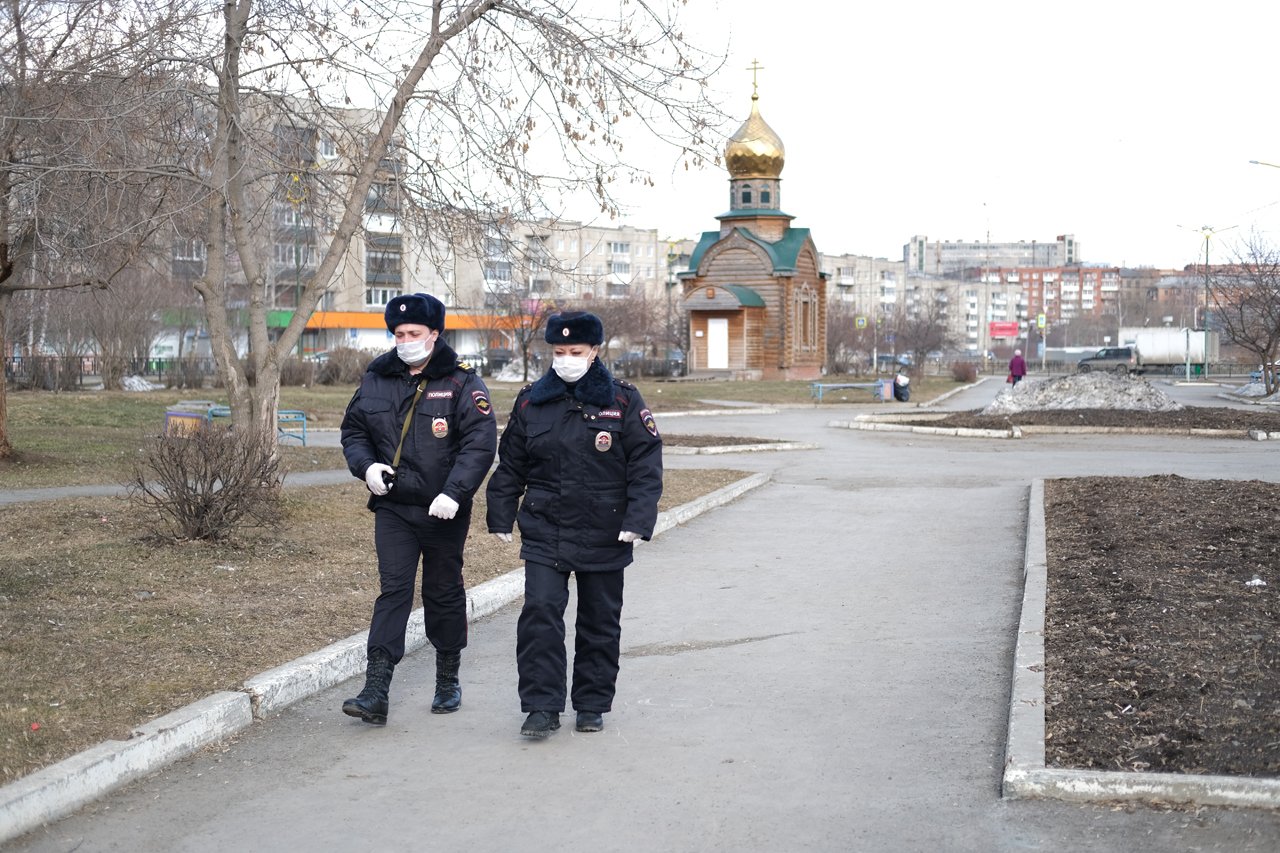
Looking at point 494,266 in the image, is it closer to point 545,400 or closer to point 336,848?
point 545,400

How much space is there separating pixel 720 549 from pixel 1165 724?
19.8 feet

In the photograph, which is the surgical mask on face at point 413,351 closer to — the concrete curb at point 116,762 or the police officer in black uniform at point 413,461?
the police officer in black uniform at point 413,461

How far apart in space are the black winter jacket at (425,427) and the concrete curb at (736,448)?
47.9 feet

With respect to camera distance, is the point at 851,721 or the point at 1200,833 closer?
the point at 1200,833

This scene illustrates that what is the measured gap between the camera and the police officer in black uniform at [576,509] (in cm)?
576

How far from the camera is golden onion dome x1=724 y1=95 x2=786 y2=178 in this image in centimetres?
6153

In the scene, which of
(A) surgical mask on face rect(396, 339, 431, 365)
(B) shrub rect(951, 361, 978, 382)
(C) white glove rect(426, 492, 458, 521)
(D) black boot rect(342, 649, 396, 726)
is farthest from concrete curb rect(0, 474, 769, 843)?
(B) shrub rect(951, 361, 978, 382)

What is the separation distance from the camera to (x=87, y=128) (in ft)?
37.3

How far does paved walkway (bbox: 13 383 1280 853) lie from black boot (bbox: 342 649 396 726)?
8cm

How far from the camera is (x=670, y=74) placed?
11.1m

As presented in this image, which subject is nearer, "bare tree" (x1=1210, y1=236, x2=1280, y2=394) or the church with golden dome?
"bare tree" (x1=1210, y1=236, x2=1280, y2=394)

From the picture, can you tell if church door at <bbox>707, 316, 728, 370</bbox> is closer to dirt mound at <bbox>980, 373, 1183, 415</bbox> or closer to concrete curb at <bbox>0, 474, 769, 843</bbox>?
dirt mound at <bbox>980, 373, 1183, 415</bbox>

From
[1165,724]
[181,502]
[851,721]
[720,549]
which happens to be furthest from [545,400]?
[720,549]

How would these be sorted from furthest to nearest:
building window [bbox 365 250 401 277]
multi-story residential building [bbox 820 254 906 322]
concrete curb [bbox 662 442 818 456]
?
multi-story residential building [bbox 820 254 906 322], concrete curb [bbox 662 442 818 456], building window [bbox 365 250 401 277]
